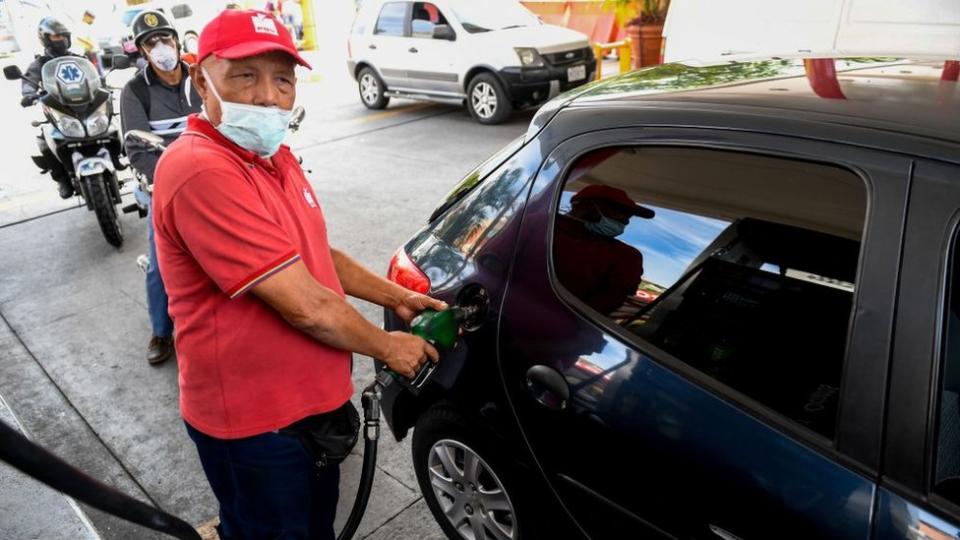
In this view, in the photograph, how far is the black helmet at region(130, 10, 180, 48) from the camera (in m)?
3.86

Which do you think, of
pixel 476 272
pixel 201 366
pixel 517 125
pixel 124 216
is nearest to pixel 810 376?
pixel 476 272

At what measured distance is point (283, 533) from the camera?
6.26ft

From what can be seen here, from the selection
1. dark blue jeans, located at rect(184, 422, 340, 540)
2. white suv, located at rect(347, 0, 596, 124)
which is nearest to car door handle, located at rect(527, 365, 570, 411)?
dark blue jeans, located at rect(184, 422, 340, 540)

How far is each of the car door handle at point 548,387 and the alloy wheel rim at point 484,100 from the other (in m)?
7.69

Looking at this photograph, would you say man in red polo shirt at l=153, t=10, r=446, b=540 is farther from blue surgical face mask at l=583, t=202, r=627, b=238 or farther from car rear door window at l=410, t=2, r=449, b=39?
car rear door window at l=410, t=2, r=449, b=39

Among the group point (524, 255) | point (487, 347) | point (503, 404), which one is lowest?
point (503, 404)

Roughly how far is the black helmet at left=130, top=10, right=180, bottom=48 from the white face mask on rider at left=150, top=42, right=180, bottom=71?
8cm

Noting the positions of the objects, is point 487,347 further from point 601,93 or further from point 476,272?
point 601,93

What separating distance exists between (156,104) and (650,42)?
799 centimetres

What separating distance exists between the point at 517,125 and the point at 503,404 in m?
7.60

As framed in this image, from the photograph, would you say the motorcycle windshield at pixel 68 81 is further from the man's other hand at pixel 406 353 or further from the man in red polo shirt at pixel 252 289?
the man's other hand at pixel 406 353

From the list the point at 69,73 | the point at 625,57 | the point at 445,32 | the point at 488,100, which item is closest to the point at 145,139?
the point at 69,73

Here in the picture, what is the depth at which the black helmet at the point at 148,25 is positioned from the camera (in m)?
3.86

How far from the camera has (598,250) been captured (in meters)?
1.83
